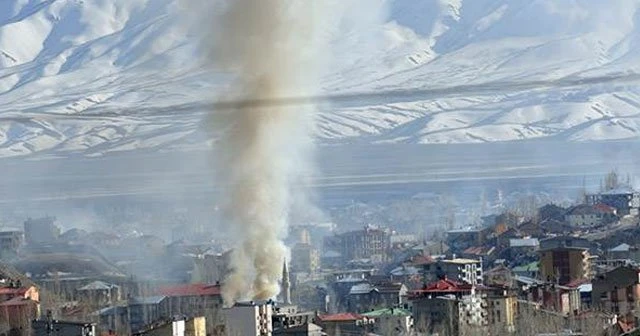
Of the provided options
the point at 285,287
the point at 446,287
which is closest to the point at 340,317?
the point at 285,287

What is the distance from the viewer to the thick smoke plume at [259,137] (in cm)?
1670

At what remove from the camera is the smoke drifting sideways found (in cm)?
1670

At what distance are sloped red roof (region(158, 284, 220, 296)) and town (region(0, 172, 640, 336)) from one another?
20 mm

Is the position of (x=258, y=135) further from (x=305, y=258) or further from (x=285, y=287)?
(x=305, y=258)

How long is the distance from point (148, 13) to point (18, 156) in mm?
16151

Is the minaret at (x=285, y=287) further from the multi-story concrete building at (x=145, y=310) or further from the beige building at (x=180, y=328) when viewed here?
the beige building at (x=180, y=328)

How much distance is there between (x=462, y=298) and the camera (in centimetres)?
1709

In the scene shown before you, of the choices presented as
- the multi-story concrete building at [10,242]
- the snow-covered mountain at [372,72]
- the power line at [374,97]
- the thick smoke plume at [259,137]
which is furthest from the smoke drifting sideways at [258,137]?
the snow-covered mountain at [372,72]

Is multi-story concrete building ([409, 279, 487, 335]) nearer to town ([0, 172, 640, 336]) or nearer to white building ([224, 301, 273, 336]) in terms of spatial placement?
town ([0, 172, 640, 336])

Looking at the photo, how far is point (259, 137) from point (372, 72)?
2963cm

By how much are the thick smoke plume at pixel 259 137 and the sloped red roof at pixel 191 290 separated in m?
0.25

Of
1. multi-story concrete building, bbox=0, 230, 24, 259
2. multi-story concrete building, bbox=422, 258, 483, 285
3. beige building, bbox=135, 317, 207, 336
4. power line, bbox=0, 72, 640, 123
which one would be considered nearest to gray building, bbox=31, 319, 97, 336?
beige building, bbox=135, 317, 207, 336

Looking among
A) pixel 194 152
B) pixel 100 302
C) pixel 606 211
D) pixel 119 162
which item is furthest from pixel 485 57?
pixel 100 302

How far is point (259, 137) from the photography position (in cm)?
1728
